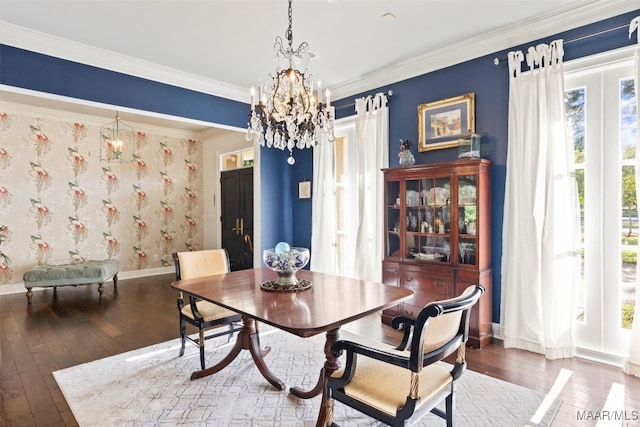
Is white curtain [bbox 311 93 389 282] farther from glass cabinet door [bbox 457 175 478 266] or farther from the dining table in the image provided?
the dining table

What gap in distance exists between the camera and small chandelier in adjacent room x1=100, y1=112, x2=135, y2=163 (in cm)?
600

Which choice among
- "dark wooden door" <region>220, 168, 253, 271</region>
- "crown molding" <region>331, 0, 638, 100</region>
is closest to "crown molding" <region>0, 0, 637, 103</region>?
"crown molding" <region>331, 0, 638, 100</region>

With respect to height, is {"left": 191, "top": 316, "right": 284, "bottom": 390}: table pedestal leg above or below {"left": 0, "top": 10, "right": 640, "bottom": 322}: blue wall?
below

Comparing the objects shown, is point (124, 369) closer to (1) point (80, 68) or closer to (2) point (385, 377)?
(2) point (385, 377)

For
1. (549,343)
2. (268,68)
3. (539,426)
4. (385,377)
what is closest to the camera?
(385,377)

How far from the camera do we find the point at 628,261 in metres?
2.68

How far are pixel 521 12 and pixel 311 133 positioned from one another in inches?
79.3

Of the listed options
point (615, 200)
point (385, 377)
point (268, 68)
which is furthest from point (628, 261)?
point (268, 68)

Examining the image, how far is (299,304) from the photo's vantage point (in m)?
1.96

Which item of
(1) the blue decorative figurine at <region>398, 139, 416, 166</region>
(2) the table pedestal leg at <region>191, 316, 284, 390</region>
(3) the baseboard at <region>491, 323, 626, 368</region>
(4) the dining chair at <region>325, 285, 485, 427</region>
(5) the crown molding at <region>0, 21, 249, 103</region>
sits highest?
(5) the crown molding at <region>0, 21, 249, 103</region>

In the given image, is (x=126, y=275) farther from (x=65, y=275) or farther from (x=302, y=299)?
(x=302, y=299)

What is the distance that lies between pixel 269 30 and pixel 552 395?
11.5ft

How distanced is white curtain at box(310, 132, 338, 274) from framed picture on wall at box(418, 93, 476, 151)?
1282 mm

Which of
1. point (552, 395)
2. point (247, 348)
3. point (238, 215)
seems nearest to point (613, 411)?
point (552, 395)
